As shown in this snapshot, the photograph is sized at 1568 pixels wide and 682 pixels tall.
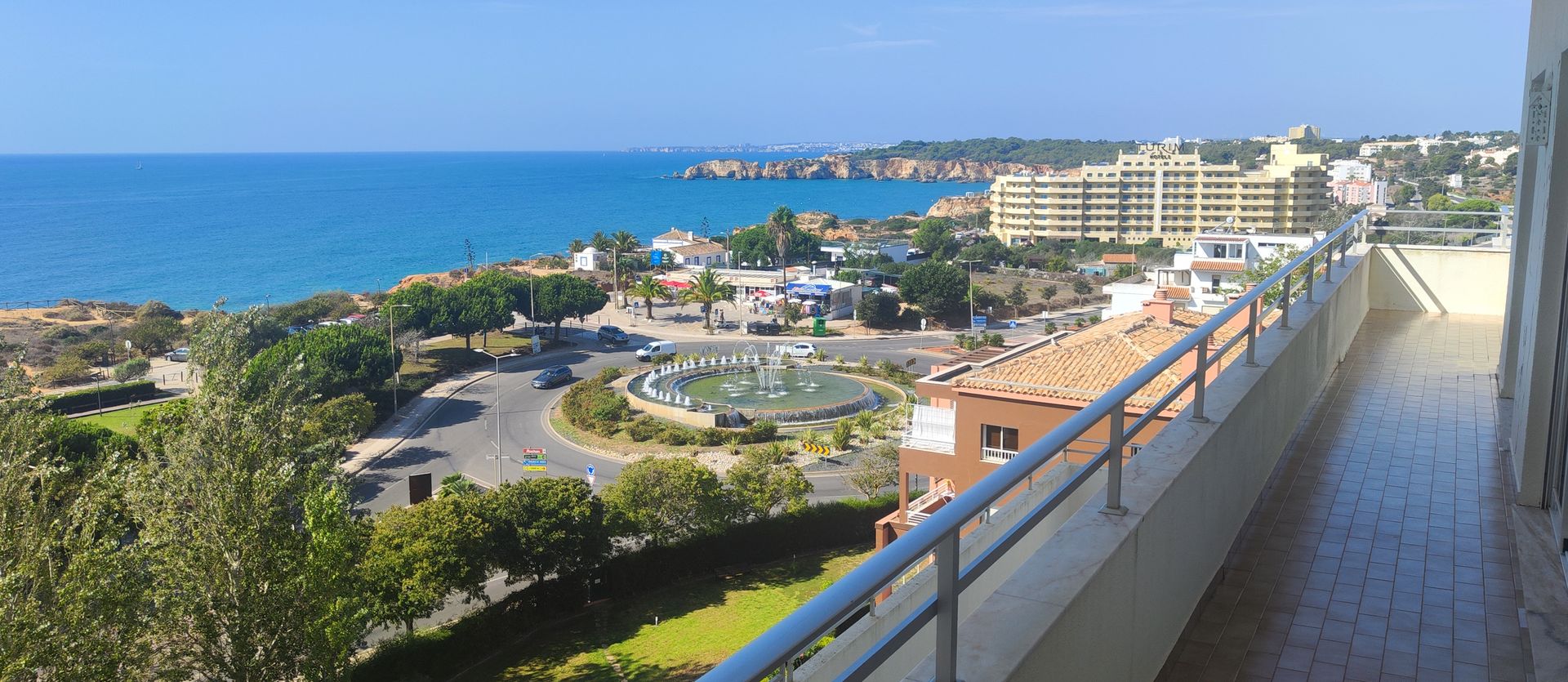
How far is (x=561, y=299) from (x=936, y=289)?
18.7 metres

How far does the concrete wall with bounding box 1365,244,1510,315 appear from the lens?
1003 cm

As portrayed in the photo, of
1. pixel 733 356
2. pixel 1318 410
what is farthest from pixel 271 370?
pixel 1318 410

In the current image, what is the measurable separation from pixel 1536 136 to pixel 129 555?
488 inches

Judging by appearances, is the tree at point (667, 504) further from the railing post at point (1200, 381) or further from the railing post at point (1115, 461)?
the railing post at point (1115, 461)

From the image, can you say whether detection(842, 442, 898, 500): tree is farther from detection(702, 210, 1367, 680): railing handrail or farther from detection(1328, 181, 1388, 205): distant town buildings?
detection(1328, 181, 1388, 205): distant town buildings

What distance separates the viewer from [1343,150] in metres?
141

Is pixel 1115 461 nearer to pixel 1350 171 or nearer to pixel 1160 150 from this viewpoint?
pixel 1160 150

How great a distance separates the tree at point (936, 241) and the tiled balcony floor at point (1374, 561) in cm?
7333

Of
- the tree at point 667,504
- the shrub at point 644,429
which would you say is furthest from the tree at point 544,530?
the shrub at point 644,429

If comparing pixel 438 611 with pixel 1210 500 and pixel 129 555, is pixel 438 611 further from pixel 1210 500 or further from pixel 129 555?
pixel 1210 500

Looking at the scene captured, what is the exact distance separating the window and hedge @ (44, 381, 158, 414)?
3243 centimetres

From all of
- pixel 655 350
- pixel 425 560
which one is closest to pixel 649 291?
pixel 655 350

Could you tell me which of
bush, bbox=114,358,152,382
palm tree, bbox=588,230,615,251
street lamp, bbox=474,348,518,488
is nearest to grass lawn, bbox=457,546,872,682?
street lamp, bbox=474,348,518,488

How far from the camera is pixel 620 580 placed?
20.0 metres
